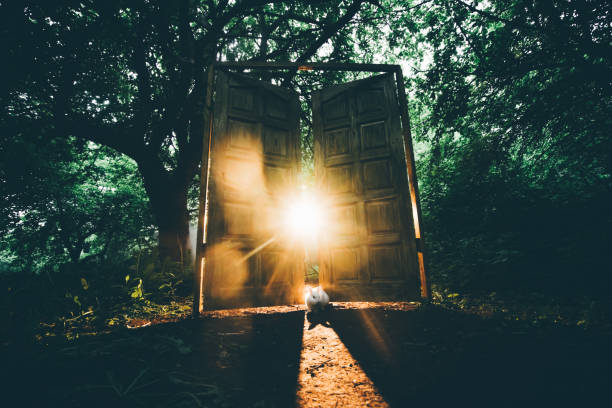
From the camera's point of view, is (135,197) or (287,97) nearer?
(287,97)

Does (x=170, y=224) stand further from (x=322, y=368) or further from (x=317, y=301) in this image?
(x=322, y=368)

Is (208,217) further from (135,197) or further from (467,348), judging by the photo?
(135,197)

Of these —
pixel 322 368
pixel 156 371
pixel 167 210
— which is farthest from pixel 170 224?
pixel 322 368

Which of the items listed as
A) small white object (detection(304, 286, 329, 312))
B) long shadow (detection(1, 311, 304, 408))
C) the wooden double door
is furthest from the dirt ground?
the wooden double door

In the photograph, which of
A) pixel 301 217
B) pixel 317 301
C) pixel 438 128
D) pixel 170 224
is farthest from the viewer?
pixel 170 224

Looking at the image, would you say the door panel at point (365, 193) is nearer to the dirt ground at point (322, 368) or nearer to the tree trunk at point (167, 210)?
the dirt ground at point (322, 368)

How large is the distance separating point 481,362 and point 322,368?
1186 millimetres

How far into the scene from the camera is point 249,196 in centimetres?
345

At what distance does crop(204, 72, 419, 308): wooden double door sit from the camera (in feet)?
10.7

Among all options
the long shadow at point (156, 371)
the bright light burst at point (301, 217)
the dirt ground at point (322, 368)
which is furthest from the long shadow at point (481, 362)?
the bright light burst at point (301, 217)

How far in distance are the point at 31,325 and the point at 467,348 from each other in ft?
12.4

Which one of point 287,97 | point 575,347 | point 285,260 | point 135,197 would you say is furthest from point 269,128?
point 135,197

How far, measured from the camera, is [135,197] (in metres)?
12.8

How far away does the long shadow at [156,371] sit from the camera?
4.26ft
